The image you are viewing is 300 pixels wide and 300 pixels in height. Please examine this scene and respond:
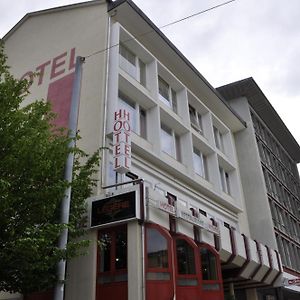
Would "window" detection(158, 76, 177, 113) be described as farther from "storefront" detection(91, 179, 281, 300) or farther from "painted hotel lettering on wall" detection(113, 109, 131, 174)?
"storefront" detection(91, 179, 281, 300)

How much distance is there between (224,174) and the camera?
87.1 feet

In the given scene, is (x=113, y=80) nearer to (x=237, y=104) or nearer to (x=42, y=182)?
(x=42, y=182)

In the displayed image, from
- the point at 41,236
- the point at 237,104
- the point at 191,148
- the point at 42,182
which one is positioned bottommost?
the point at 41,236

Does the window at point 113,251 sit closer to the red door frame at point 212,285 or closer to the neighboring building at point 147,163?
the neighboring building at point 147,163

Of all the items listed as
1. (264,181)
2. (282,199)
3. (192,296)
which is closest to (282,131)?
(282,199)

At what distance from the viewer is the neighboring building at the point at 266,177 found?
92.2ft

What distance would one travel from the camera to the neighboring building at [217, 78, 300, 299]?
28094 millimetres

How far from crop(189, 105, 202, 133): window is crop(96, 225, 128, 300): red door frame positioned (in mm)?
12345

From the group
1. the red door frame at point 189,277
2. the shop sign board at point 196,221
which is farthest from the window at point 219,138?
the red door frame at point 189,277

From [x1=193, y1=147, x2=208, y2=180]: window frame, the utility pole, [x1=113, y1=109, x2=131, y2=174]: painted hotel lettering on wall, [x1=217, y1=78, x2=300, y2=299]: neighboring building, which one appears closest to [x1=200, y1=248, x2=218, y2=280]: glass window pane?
[x1=113, y1=109, x2=131, y2=174]: painted hotel lettering on wall

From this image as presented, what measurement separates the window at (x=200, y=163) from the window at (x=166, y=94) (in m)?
3.10

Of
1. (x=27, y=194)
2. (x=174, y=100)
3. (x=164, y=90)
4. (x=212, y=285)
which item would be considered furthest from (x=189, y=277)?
(x=174, y=100)

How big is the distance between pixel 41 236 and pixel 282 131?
34.7 m

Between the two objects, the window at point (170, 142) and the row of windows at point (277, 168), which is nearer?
the window at point (170, 142)
